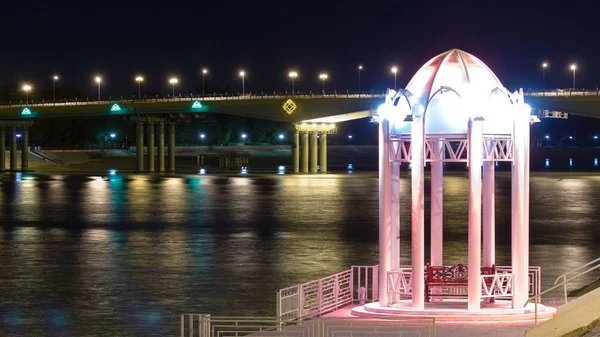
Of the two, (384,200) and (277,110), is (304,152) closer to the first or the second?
(277,110)

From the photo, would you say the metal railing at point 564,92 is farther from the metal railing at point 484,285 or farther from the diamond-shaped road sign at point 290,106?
the metal railing at point 484,285

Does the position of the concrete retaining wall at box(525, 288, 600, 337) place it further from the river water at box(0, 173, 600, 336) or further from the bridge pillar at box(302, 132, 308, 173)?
the bridge pillar at box(302, 132, 308, 173)

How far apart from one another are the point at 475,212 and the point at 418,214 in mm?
991

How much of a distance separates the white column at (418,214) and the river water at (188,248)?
4.45m

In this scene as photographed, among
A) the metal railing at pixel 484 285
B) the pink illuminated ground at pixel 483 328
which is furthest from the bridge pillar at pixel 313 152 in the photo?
the pink illuminated ground at pixel 483 328

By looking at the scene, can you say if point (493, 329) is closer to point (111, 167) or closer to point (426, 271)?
point (426, 271)

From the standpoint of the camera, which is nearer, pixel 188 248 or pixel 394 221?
pixel 394 221

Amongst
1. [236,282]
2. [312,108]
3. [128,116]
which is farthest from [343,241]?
[128,116]

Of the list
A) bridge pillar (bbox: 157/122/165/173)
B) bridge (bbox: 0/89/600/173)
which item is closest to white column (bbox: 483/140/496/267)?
bridge (bbox: 0/89/600/173)

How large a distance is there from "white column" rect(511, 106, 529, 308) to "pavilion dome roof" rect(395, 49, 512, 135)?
1.26 ft

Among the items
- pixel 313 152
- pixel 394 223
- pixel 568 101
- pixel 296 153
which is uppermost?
pixel 568 101

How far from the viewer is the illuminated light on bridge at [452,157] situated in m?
20.0

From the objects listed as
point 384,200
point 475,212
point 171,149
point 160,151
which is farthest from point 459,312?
point 171,149

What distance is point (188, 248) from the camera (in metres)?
38.4
